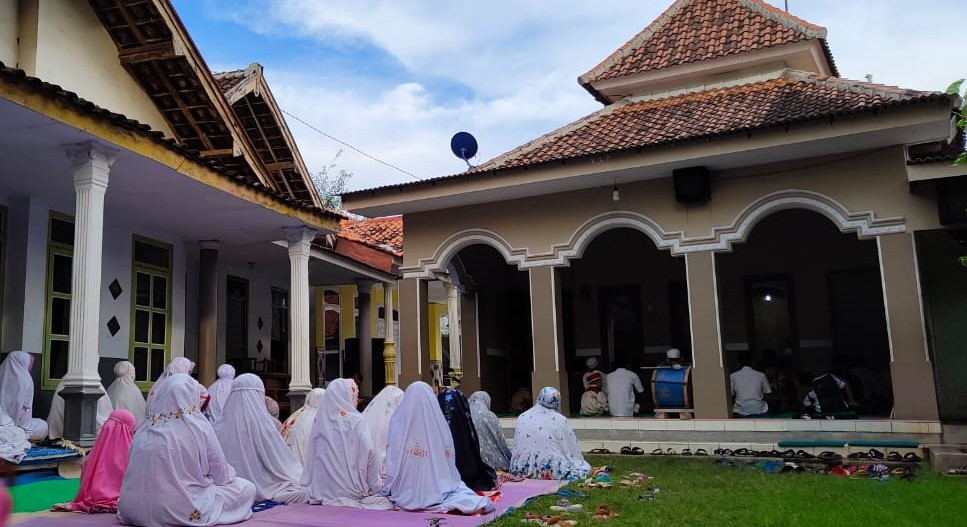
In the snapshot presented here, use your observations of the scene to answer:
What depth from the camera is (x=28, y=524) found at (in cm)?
559

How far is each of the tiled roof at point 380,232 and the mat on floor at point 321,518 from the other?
11.0m

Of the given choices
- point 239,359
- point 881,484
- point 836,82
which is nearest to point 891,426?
point 881,484

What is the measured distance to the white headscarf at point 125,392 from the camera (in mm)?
9125

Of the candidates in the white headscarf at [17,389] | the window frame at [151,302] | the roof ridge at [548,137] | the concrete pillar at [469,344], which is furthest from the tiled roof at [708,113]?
the white headscarf at [17,389]

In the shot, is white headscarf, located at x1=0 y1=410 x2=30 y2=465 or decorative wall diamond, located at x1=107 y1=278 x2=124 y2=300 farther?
decorative wall diamond, located at x1=107 y1=278 x2=124 y2=300

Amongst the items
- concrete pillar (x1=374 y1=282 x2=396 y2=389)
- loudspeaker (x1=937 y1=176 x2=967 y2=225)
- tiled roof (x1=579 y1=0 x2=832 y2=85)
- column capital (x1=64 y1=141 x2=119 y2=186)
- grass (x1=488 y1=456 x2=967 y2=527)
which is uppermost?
tiled roof (x1=579 y1=0 x2=832 y2=85)

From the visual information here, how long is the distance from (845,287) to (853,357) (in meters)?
1.12

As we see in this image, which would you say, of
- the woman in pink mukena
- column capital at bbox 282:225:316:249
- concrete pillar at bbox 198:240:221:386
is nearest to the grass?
the woman in pink mukena

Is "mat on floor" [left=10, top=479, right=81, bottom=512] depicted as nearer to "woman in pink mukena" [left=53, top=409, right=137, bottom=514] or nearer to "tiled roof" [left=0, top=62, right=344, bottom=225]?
"woman in pink mukena" [left=53, top=409, right=137, bottom=514]

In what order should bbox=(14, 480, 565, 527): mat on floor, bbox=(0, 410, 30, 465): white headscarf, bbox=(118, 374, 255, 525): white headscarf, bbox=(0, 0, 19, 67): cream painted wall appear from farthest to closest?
bbox=(0, 0, 19, 67): cream painted wall < bbox=(0, 410, 30, 465): white headscarf < bbox=(14, 480, 565, 527): mat on floor < bbox=(118, 374, 255, 525): white headscarf

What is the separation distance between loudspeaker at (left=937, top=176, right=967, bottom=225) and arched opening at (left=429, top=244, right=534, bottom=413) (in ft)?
23.4

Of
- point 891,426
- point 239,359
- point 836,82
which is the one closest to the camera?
point 891,426

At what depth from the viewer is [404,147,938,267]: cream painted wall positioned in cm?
980

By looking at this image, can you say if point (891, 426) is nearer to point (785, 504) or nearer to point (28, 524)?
point (785, 504)
